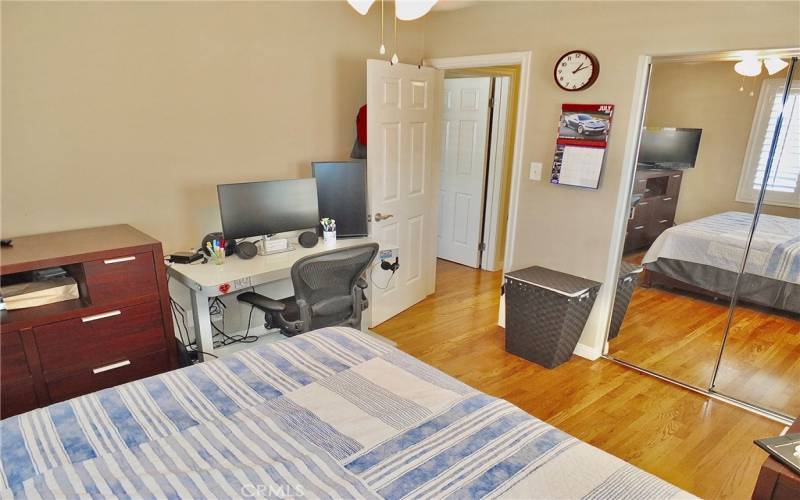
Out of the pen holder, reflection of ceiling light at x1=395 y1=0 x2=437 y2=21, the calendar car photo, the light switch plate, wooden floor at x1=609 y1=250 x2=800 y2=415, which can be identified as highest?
reflection of ceiling light at x1=395 y1=0 x2=437 y2=21

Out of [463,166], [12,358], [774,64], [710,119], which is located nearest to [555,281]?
[710,119]

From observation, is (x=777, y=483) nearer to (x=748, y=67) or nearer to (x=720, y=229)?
(x=720, y=229)

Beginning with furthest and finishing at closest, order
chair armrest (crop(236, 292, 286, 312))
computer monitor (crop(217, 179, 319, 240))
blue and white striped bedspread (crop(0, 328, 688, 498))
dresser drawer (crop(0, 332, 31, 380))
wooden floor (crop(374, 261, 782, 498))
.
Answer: computer monitor (crop(217, 179, 319, 240)), chair armrest (crop(236, 292, 286, 312)), wooden floor (crop(374, 261, 782, 498)), dresser drawer (crop(0, 332, 31, 380)), blue and white striped bedspread (crop(0, 328, 688, 498))

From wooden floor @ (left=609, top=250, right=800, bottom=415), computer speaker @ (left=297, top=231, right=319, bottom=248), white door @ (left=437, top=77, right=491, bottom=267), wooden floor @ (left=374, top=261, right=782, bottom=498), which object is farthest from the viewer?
white door @ (left=437, top=77, right=491, bottom=267)

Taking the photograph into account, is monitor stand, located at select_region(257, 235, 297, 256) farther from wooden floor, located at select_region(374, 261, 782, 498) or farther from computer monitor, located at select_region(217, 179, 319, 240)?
wooden floor, located at select_region(374, 261, 782, 498)

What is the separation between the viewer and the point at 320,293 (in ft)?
8.20

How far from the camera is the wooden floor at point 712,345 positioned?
2.55 metres

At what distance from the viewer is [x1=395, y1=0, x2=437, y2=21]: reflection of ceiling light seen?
69.2 inches

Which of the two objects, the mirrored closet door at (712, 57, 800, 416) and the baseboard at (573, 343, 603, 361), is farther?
the baseboard at (573, 343, 603, 361)

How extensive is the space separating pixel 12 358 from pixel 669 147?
3382mm

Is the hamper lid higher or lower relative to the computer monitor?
lower

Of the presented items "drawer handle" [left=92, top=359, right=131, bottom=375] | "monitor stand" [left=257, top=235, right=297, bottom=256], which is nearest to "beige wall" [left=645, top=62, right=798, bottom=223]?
"monitor stand" [left=257, top=235, right=297, bottom=256]

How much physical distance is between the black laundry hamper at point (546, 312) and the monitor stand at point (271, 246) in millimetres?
1432

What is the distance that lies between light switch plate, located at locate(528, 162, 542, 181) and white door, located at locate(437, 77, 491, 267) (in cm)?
143
